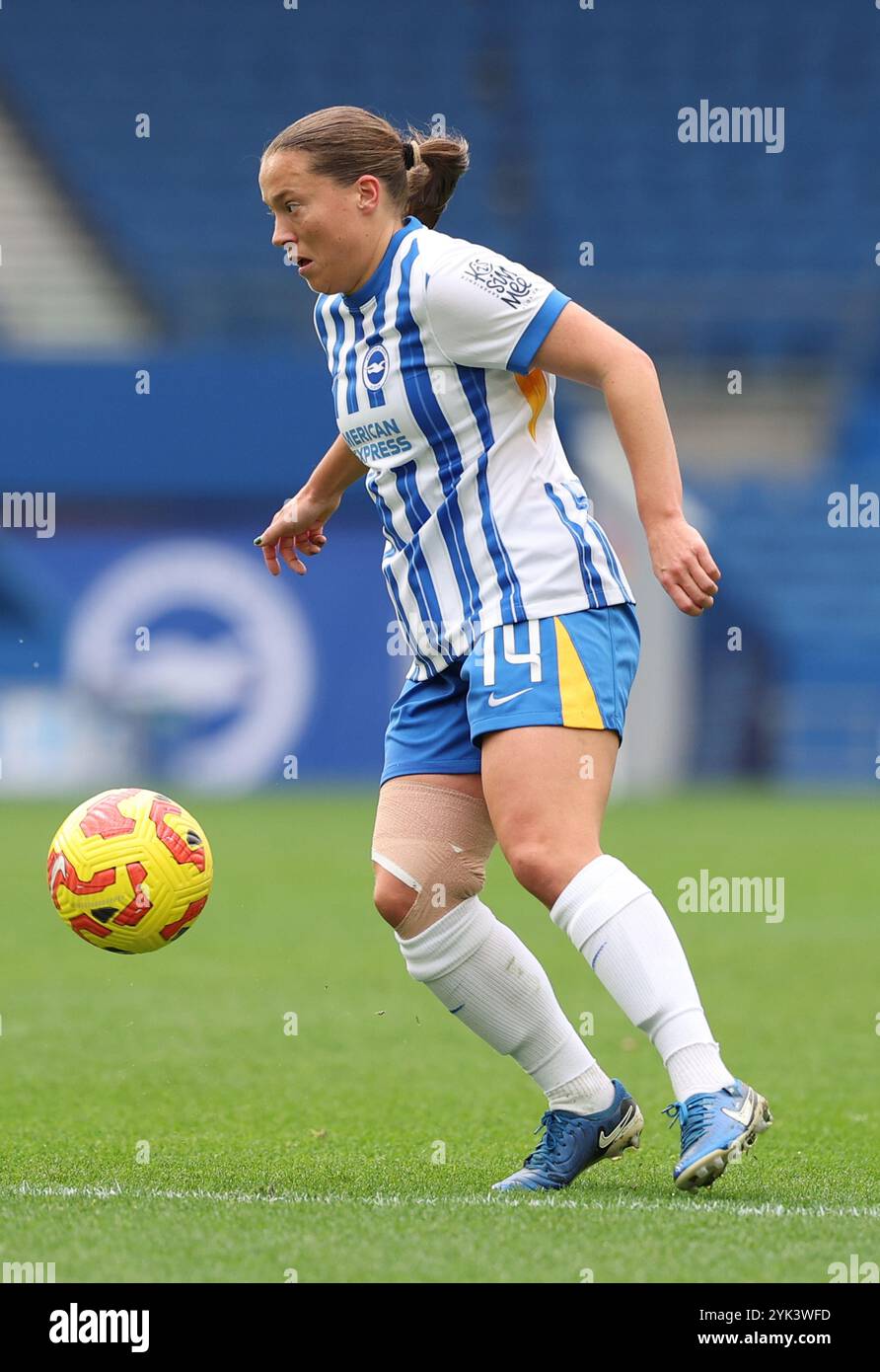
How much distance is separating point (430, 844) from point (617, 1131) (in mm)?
695

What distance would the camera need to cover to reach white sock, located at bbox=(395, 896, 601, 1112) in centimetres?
383

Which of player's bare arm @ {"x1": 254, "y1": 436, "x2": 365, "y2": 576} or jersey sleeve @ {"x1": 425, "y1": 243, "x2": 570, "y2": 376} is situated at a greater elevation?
jersey sleeve @ {"x1": 425, "y1": 243, "x2": 570, "y2": 376}

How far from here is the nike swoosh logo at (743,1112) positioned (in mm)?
3410

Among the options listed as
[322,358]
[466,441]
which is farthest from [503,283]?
[322,358]

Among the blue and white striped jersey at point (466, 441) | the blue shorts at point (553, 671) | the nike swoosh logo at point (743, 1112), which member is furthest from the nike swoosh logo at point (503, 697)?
the nike swoosh logo at point (743, 1112)

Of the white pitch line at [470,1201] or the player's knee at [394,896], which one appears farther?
the player's knee at [394,896]

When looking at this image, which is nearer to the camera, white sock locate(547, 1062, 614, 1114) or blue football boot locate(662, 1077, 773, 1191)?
blue football boot locate(662, 1077, 773, 1191)

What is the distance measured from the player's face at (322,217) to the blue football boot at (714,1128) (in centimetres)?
166

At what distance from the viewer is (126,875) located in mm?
3836

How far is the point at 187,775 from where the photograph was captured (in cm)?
1772

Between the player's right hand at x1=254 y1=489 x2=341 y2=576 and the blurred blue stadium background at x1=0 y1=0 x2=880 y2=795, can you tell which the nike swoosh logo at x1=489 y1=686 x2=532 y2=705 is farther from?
the blurred blue stadium background at x1=0 y1=0 x2=880 y2=795

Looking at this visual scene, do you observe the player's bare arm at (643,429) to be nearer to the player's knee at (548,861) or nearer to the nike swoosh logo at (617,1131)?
the player's knee at (548,861)

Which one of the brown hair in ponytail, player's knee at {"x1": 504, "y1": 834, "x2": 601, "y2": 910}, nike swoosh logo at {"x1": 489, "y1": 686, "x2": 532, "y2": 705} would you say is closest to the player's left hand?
nike swoosh logo at {"x1": 489, "y1": 686, "x2": 532, "y2": 705}
